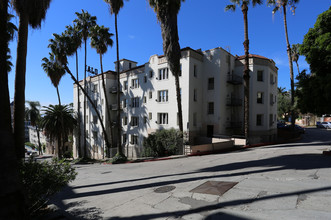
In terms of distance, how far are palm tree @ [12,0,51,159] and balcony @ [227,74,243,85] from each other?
20.6 m

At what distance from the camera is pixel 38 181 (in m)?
4.55

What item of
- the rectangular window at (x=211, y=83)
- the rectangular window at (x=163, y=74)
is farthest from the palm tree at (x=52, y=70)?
the rectangular window at (x=211, y=83)

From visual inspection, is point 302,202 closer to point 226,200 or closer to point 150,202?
point 226,200

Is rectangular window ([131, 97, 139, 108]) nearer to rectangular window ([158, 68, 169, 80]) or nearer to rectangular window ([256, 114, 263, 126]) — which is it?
rectangular window ([158, 68, 169, 80])

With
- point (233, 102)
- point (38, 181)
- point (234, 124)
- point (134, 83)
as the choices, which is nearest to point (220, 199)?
point (38, 181)

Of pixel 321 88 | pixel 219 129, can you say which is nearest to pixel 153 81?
pixel 219 129

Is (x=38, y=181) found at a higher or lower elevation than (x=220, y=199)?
higher

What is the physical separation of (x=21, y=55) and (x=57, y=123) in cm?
2339

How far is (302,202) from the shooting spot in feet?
15.1

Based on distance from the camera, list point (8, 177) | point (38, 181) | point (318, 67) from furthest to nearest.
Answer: point (318, 67)
point (38, 181)
point (8, 177)

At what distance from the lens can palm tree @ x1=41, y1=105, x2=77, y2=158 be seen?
90.0ft

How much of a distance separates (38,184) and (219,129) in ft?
66.4

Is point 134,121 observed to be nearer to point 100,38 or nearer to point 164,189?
point 100,38

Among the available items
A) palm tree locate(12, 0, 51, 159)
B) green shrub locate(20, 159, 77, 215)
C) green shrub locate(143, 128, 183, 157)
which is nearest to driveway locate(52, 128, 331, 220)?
green shrub locate(20, 159, 77, 215)
